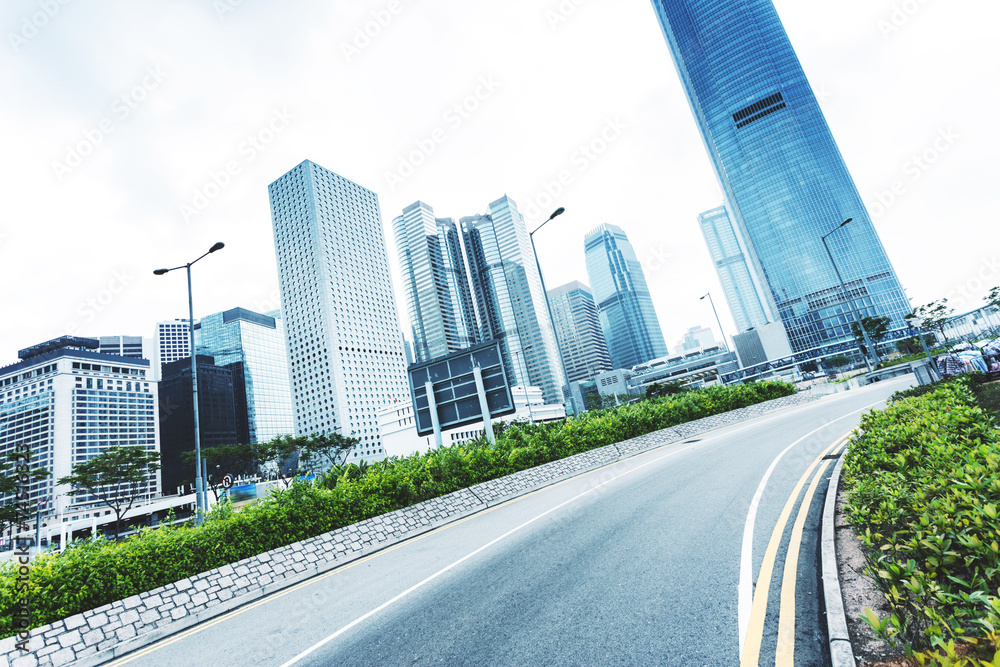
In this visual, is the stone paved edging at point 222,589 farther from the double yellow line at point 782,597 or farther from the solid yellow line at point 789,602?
the solid yellow line at point 789,602

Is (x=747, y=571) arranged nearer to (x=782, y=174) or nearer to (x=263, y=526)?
(x=263, y=526)

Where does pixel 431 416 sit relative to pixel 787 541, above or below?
above

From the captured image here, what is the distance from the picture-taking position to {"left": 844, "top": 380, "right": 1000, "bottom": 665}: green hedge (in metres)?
2.98

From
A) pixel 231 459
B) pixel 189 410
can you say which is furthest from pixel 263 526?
pixel 189 410

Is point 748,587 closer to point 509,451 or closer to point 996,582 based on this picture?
point 996,582

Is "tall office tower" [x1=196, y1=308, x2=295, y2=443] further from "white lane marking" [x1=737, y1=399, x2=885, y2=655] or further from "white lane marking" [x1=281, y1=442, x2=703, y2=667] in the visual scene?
"white lane marking" [x1=737, y1=399, x2=885, y2=655]

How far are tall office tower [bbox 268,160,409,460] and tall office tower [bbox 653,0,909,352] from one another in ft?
454

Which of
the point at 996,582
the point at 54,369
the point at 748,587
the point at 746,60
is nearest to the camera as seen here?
the point at 996,582

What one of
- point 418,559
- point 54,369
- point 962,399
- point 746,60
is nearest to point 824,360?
point 746,60

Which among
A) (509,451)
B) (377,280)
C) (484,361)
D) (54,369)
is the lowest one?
(509,451)

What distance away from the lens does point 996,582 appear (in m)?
3.11

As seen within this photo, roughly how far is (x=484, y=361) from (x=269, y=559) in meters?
10.9

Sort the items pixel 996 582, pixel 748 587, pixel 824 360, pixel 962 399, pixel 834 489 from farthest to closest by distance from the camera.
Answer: pixel 824 360 < pixel 962 399 < pixel 834 489 < pixel 748 587 < pixel 996 582

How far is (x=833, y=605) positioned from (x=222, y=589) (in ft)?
29.8
